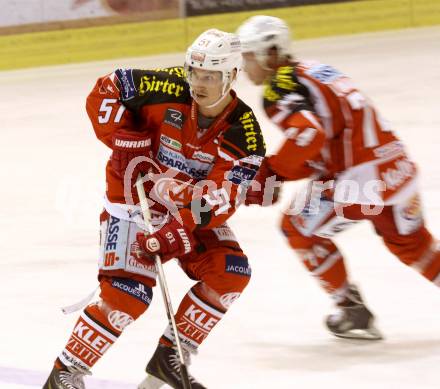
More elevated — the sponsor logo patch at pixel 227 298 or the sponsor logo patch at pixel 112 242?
the sponsor logo patch at pixel 112 242

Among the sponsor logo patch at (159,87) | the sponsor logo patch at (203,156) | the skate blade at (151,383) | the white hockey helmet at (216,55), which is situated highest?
the white hockey helmet at (216,55)

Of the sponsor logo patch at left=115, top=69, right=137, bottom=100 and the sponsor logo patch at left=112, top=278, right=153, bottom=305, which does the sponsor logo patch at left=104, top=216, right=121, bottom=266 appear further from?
the sponsor logo patch at left=115, top=69, right=137, bottom=100

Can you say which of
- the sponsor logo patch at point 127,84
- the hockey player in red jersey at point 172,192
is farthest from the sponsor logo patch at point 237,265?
the sponsor logo patch at point 127,84

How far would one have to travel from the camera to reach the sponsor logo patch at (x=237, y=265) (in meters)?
3.62

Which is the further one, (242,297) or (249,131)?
(242,297)

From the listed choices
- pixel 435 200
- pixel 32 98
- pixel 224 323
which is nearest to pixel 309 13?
pixel 32 98

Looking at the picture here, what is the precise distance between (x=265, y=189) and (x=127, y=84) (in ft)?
2.14

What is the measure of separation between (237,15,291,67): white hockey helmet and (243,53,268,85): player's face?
16mm

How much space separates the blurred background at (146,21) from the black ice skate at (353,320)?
787cm

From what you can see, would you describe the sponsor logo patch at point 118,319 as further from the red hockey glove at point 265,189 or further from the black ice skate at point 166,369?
the red hockey glove at point 265,189

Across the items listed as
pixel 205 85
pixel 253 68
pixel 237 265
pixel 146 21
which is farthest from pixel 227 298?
pixel 146 21

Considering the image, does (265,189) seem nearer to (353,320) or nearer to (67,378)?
(353,320)

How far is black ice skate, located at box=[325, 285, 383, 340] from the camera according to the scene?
14.0 ft

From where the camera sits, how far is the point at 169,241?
344cm
